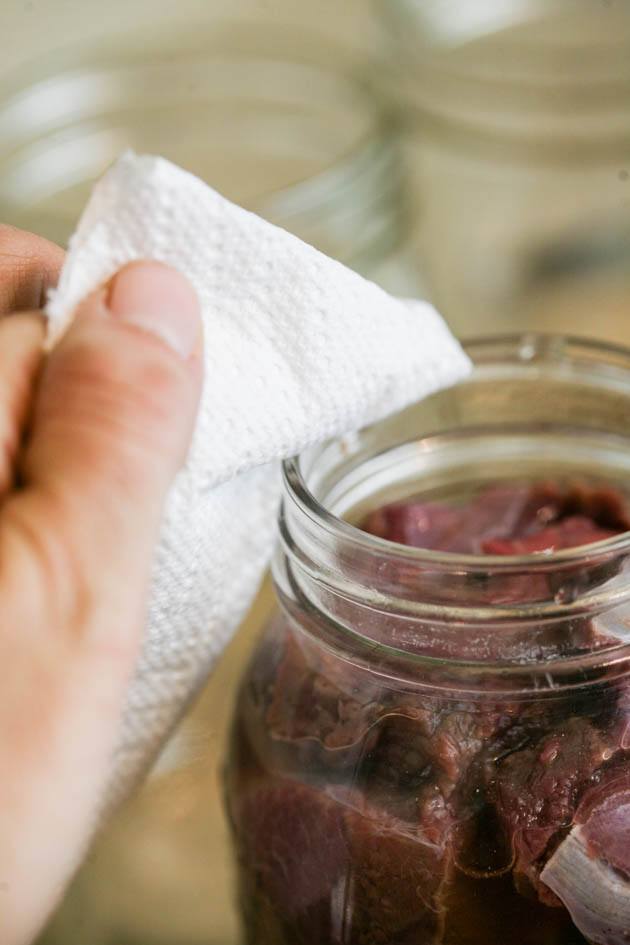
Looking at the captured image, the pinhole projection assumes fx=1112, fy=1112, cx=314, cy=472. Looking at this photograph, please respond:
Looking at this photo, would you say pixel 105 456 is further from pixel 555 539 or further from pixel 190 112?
pixel 190 112

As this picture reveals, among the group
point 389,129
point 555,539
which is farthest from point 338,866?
point 389,129

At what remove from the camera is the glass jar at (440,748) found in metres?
0.36

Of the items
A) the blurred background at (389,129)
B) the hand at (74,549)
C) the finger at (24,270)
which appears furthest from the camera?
the blurred background at (389,129)

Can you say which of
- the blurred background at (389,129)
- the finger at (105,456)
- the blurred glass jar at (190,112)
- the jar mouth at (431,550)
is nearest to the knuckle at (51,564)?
the finger at (105,456)

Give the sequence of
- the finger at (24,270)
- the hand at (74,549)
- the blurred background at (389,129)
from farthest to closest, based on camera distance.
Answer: the blurred background at (389,129), the finger at (24,270), the hand at (74,549)

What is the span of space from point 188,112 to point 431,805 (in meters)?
0.73

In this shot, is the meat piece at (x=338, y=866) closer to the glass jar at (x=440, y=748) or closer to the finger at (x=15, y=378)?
the glass jar at (x=440, y=748)

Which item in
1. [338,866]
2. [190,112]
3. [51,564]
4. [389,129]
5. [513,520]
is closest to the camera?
[51,564]

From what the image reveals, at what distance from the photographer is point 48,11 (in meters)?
0.96

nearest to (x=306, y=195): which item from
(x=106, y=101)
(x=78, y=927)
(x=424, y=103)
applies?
(x=424, y=103)

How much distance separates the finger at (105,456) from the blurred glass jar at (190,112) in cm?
53

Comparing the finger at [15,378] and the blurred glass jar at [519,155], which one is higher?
the finger at [15,378]

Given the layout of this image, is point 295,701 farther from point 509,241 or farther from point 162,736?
point 509,241

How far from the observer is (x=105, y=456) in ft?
0.93
